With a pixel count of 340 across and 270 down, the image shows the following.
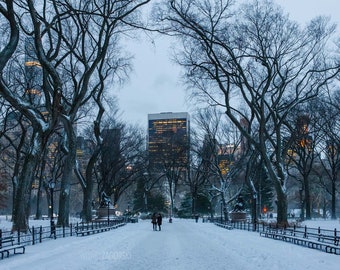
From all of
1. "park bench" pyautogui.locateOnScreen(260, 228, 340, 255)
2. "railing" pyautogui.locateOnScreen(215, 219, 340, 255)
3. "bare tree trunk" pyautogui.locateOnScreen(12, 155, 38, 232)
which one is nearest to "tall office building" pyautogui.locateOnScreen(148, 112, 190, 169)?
"railing" pyautogui.locateOnScreen(215, 219, 340, 255)

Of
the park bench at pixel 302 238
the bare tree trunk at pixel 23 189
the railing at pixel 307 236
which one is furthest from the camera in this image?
the bare tree trunk at pixel 23 189

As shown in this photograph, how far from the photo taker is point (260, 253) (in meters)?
17.8

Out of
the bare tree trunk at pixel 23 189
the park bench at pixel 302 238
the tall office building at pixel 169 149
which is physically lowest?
the park bench at pixel 302 238

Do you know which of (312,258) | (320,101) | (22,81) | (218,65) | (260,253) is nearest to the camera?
(312,258)

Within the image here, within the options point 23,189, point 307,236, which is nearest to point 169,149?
point 307,236

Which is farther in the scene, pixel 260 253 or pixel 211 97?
pixel 211 97

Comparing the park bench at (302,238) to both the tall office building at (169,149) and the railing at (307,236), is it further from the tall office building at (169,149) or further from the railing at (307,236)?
the tall office building at (169,149)

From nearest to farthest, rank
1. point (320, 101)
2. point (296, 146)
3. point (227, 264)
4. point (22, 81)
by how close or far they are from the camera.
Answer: point (227, 264)
point (22, 81)
point (320, 101)
point (296, 146)

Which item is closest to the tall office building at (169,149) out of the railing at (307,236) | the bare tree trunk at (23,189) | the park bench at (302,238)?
the railing at (307,236)

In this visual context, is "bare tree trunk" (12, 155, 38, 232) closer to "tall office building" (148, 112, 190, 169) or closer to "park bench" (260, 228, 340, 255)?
"park bench" (260, 228, 340, 255)

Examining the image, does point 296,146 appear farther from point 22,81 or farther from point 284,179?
point 22,81

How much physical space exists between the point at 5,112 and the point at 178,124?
4987 centimetres

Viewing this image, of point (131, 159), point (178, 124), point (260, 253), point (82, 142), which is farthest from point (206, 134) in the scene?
point (260, 253)

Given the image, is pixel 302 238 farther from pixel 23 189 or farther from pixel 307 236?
pixel 23 189
